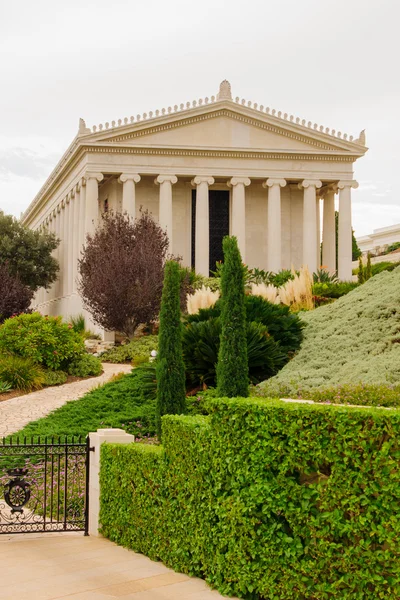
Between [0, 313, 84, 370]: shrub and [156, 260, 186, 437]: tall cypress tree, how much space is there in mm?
10041

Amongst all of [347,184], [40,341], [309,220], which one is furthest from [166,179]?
[40,341]

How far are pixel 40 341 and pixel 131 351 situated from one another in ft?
17.3

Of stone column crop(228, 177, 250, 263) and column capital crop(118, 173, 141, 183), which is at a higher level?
column capital crop(118, 173, 141, 183)

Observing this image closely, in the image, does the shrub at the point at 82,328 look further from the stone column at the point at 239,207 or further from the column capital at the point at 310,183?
the column capital at the point at 310,183

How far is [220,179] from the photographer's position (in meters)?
43.4

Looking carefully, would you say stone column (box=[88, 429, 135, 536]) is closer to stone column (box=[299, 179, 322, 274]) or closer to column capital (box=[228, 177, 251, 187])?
column capital (box=[228, 177, 251, 187])

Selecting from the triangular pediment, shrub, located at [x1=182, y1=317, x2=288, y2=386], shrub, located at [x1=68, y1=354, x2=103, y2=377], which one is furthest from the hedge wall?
the triangular pediment

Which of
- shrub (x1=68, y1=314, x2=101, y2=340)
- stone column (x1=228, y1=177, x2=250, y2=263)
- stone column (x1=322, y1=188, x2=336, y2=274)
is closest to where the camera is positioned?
shrub (x1=68, y1=314, x2=101, y2=340)

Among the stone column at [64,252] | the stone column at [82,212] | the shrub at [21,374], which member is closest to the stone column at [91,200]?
the stone column at [82,212]

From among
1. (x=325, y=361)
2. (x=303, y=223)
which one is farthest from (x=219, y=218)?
(x=325, y=361)

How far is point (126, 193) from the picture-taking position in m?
41.0

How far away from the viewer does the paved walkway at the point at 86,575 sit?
7848mm

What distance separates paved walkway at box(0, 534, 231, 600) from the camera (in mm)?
7848

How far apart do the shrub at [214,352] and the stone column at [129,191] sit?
23788mm
